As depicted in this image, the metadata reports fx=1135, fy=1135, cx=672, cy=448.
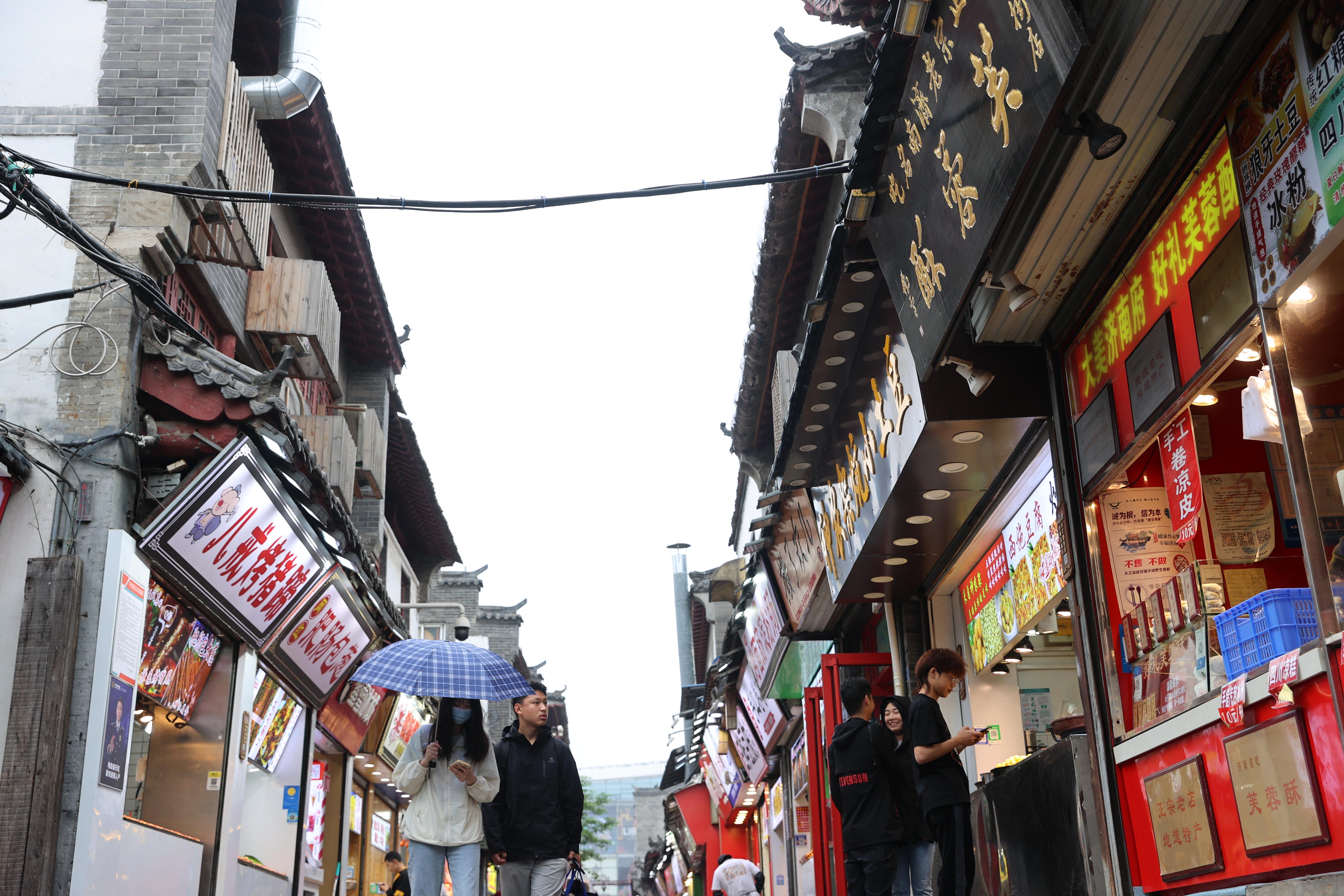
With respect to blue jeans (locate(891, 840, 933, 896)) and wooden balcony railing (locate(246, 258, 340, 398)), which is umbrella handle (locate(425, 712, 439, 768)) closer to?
blue jeans (locate(891, 840, 933, 896))

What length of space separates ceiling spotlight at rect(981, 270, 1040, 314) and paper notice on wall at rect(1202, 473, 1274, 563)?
1201 millimetres

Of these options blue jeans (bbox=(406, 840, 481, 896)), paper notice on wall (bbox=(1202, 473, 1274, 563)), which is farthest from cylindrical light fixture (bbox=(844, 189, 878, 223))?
blue jeans (bbox=(406, 840, 481, 896))

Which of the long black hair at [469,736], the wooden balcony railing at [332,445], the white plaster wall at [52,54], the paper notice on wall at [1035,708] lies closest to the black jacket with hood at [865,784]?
the long black hair at [469,736]

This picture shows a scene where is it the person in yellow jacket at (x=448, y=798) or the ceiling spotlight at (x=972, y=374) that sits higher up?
the ceiling spotlight at (x=972, y=374)

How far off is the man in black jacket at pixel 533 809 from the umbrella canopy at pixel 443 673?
22 cm

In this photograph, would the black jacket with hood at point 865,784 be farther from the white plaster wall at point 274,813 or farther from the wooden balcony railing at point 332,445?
the wooden balcony railing at point 332,445

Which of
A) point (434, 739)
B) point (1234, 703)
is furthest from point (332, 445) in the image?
point (1234, 703)

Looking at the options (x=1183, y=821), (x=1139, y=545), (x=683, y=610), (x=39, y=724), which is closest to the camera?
(x=1183, y=821)

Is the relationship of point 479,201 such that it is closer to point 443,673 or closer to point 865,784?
point 443,673

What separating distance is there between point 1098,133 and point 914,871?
171 inches

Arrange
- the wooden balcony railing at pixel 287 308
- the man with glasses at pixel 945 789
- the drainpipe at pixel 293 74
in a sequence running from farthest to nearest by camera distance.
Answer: the drainpipe at pixel 293 74, the wooden balcony railing at pixel 287 308, the man with glasses at pixel 945 789

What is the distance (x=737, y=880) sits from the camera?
500 inches

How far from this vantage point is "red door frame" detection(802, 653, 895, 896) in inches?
390

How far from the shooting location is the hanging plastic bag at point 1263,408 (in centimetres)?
392
